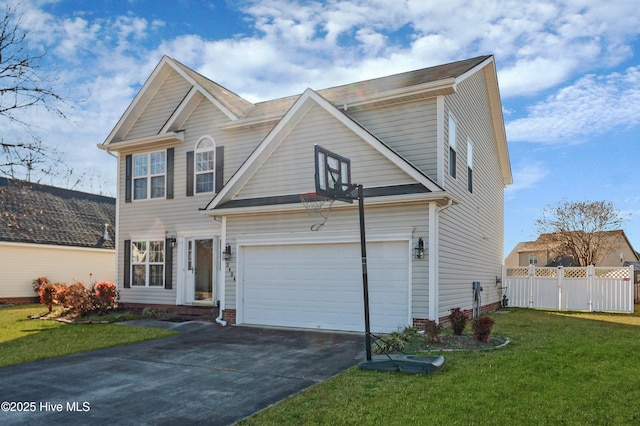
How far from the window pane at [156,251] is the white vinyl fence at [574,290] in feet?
45.0

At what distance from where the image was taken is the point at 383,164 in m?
12.4

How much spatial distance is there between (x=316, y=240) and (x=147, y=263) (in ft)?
23.9

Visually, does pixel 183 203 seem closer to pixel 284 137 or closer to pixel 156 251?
pixel 156 251

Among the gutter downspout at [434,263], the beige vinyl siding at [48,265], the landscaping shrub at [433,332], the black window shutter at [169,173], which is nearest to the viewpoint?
the landscaping shrub at [433,332]

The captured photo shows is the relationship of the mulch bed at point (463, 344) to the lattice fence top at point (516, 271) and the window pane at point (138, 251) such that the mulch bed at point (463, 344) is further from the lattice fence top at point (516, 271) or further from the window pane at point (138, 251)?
the lattice fence top at point (516, 271)

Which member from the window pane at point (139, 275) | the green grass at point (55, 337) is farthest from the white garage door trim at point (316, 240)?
the window pane at point (139, 275)

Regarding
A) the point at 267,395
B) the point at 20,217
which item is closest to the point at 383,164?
the point at 267,395

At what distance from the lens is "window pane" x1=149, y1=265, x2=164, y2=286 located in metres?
16.9

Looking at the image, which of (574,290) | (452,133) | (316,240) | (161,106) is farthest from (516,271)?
(161,106)

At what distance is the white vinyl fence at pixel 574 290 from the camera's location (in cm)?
1902

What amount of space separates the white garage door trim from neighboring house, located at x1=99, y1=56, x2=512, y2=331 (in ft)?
0.11

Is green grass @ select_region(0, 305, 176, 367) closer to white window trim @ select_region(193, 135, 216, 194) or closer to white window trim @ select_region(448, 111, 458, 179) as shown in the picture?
white window trim @ select_region(193, 135, 216, 194)

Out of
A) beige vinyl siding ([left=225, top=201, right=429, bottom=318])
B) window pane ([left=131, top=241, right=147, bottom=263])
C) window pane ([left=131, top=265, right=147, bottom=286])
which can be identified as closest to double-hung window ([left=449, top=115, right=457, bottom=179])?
beige vinyl siding ([left=225, top=201, right=429, bottom=318])

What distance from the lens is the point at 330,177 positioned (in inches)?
387
